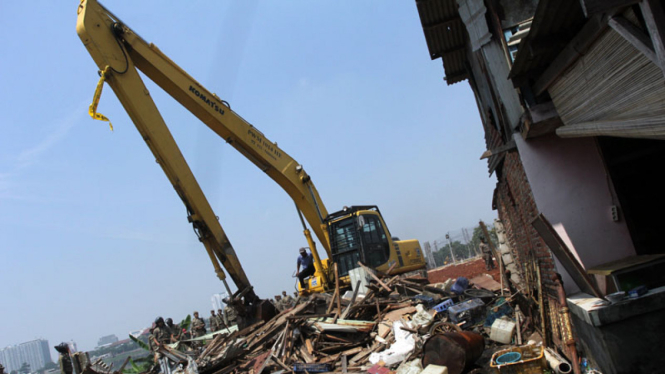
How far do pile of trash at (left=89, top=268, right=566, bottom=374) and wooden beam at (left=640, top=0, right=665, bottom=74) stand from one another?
3.85 meters

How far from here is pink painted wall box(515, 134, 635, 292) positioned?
5387 millimetres

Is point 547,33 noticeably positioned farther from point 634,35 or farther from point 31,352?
point 31,352

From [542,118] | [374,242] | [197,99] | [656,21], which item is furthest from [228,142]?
[656,21]

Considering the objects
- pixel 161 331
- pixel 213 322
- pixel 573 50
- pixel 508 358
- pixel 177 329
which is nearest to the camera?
pixel 573 50

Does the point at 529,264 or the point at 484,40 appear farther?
the point at 529,264

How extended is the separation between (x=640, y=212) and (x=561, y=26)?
3.78m

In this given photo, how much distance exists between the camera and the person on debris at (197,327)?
16906 millimetres

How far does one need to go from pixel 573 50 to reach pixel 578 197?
222 centimetres

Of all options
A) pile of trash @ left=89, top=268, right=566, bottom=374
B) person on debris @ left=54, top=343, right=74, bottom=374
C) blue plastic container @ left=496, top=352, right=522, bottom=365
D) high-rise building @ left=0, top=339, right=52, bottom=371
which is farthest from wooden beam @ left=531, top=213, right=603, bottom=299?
high-rise building @ left=0, top=339, right=52, bottom=371

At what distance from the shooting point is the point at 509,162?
6.81 m

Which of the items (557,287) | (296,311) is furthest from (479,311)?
(296,311)

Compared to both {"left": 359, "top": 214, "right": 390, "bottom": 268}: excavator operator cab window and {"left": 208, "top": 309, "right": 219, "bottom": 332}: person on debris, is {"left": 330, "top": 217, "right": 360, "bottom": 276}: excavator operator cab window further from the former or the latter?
{"left": 208, "top": 309, "right": 219, "bottom": 332}: person on debris

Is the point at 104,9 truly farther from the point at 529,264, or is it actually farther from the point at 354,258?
the point at 529,264

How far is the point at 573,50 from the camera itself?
396 centimetres
